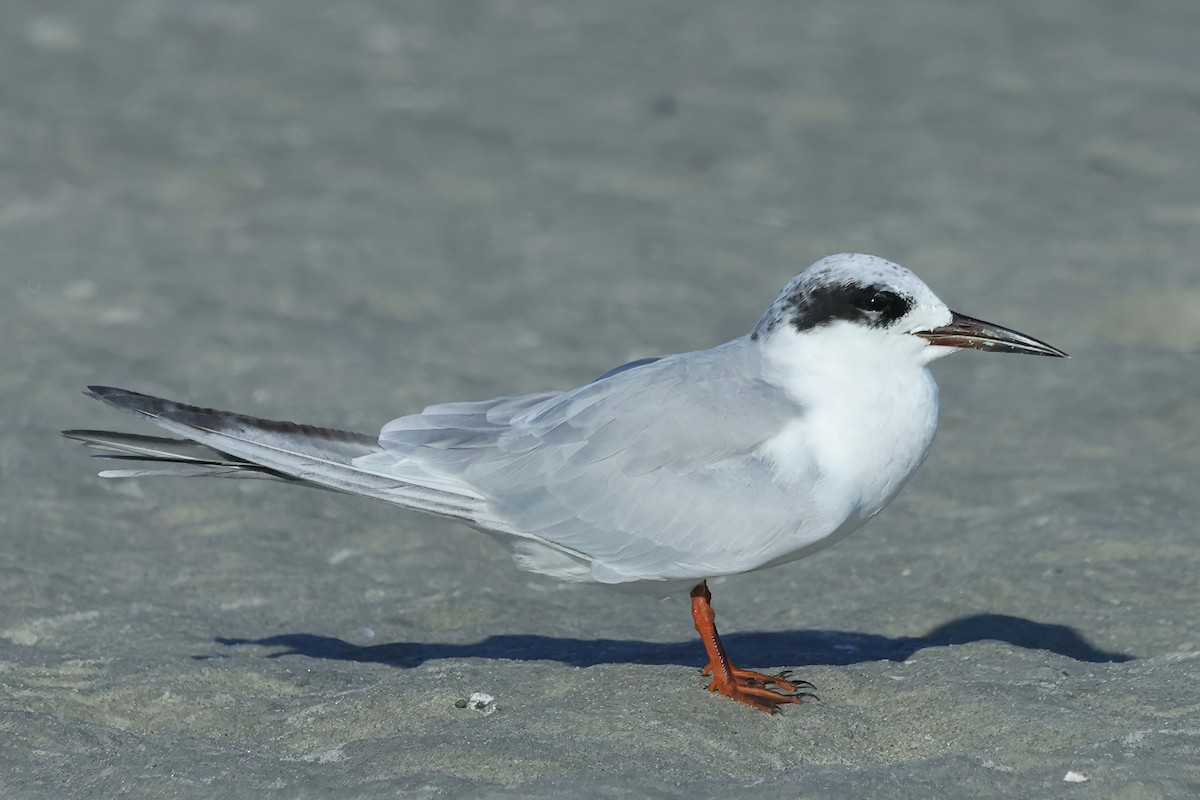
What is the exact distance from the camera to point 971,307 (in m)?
7.27

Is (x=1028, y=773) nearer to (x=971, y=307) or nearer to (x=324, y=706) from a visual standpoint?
(x=324, y=706)

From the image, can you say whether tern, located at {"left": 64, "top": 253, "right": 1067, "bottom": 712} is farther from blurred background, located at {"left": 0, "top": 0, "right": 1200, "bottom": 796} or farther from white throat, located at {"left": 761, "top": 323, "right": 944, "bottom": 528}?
blurred background, located at {"left": 0, "top": 0, "right": 1200, "bottom": 796}

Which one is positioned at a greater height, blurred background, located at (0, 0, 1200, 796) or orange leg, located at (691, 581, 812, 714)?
blurred background, located at (0, 0, 1200, 796)

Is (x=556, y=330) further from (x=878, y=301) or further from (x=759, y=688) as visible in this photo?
(x=759, y=688)

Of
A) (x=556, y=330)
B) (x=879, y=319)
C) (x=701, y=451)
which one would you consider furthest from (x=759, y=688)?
(x=556, y=330)

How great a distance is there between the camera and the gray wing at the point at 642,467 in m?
4.04

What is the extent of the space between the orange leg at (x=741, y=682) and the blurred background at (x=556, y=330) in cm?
12

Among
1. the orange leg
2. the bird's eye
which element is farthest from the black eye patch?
the orange leg

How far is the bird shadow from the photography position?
4684 mm

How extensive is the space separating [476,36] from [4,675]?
6.24 m

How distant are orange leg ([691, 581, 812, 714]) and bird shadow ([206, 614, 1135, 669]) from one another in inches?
20.1

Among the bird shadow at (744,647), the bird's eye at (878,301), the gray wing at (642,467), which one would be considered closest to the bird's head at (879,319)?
the bird's eye at (878,301)

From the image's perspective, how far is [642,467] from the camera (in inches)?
165

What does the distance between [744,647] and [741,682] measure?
0.86 m
